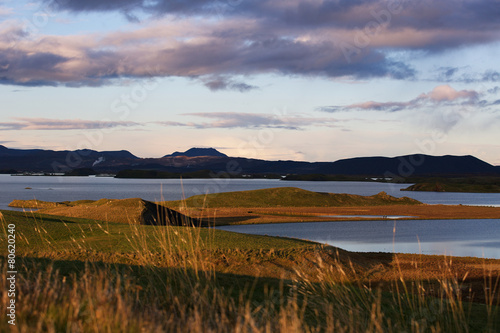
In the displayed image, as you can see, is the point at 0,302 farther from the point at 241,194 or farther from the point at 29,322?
the point at 241,194

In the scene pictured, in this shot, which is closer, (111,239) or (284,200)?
(111,239)

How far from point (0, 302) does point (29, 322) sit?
0.57 meters

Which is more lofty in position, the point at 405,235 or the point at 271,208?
the point at 405,235

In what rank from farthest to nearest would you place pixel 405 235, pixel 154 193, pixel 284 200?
1. pixel 154 193
2. pixel 284 200
3. pixel 405 235

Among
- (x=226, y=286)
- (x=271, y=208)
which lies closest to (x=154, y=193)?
(x=271, y=208)

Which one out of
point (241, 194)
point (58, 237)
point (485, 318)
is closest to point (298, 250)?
point (485, 318)

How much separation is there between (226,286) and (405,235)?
2048 centimetres

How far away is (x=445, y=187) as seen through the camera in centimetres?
11875

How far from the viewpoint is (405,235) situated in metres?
Result: 28.1

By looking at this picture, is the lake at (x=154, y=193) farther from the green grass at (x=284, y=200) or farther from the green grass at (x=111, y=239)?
the green grass at (x=111, y=239)

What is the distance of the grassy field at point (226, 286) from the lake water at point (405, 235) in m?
3.49

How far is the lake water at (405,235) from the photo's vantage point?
22.4 metres

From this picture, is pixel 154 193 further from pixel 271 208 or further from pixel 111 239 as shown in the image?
pixel 111 239

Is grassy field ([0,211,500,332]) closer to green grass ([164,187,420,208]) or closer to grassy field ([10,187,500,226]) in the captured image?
grassy field ([10,187,500,226])
